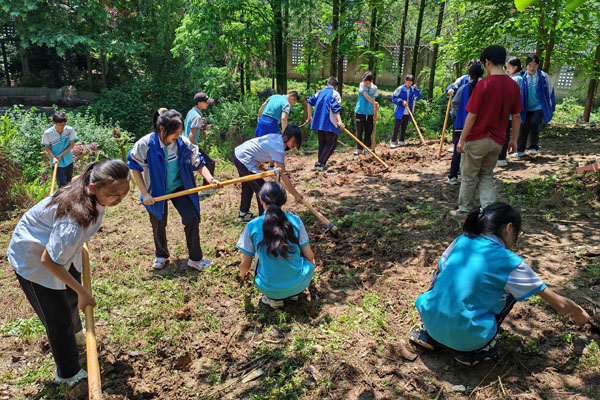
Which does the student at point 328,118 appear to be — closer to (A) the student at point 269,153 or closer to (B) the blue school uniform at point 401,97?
(B) the blue school uniform at point 401,97

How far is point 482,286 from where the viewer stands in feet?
8.59

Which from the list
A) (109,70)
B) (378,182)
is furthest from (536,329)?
(109,70)

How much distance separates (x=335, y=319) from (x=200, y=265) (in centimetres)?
178

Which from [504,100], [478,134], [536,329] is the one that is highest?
[504,100]

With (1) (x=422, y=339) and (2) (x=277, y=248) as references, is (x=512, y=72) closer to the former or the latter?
(1) (x=422, y=339)

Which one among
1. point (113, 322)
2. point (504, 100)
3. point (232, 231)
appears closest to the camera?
point (113, 322)

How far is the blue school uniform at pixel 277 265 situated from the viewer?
11.6 feet

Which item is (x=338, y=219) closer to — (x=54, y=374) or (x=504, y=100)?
(x=504, y=100)

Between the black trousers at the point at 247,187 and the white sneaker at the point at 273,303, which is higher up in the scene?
the black trousers at the point at 247,187

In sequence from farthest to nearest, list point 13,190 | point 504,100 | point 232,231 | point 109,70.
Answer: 1. point 109,70
2. point 13,190
3. point 232,231
4. point 504,100

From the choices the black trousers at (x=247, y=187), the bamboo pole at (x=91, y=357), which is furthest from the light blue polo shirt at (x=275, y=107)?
the bamboo pole at (x=91, y=357)

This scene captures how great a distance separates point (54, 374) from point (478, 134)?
4805mm

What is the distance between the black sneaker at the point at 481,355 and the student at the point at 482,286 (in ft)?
0.06

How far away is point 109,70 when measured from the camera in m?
16.1
